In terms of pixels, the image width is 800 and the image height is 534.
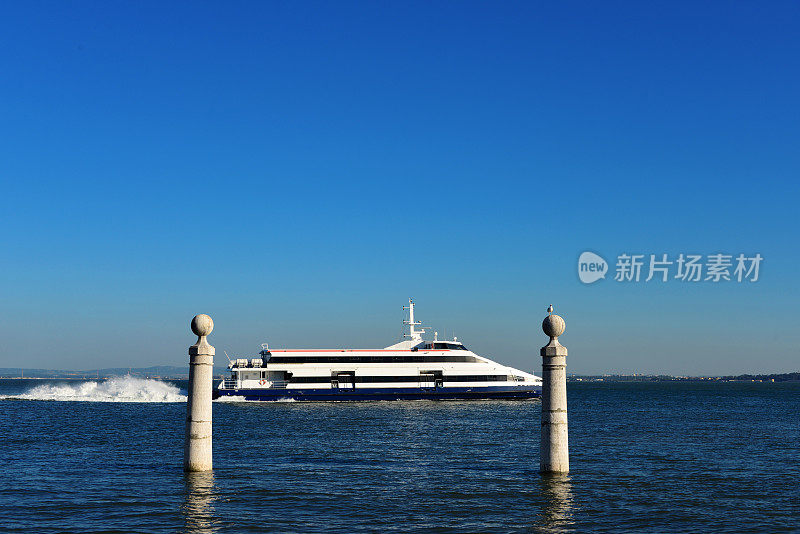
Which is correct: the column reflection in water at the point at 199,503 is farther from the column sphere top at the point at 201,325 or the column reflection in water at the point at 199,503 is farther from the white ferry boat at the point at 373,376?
the white ferry boat at the point at 373,376

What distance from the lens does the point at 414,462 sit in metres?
30.9

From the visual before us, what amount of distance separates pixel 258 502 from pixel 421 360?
56.5 m

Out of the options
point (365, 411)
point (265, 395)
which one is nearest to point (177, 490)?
point (365, 411)

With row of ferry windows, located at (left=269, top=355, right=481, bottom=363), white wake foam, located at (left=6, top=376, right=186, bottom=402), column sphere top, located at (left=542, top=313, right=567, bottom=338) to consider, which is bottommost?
white wake foam, located at (left=6, top=376, right=186, bottom=402)

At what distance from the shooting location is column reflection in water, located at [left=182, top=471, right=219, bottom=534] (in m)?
18.5

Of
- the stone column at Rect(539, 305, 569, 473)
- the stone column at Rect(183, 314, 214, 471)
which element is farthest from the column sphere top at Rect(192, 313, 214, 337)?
the stone column at Rect(539, 305, 569, 473)

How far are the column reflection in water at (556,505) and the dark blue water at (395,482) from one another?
0.07m

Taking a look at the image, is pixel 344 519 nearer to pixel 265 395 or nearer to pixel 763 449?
pixel 763 449

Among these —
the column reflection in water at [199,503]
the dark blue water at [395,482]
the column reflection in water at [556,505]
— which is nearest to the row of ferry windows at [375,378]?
the dark blue water at [395,482]

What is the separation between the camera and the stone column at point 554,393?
72.1ft

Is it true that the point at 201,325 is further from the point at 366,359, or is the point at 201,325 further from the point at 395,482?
the point at 366,359

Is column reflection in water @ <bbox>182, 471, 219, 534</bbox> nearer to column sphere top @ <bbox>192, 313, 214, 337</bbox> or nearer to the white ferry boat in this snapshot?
column sphere top @ <bbox>192, 313, 214, 337</bbox>

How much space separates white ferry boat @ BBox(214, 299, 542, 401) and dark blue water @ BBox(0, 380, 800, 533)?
2646 cm

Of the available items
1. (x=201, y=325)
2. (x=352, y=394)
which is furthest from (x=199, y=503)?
(x=352, y=394)
